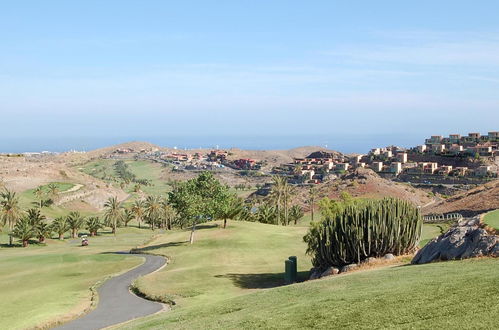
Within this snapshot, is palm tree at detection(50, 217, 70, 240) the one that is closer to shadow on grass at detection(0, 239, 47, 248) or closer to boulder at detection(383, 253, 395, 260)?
shadow on grass at detection(0, 239, 47, 248)

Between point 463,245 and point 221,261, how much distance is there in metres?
25.1

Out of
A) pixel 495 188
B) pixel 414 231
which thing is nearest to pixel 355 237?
pixel 414 231

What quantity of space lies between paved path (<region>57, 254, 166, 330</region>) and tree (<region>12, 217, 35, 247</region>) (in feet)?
122

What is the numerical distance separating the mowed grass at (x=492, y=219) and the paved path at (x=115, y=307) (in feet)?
63.8

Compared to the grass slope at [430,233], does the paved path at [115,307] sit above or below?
below

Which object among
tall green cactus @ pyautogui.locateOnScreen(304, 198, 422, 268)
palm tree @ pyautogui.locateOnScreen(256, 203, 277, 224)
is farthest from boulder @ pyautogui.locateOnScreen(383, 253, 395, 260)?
palm tree @ pyautogui.locateOnScreen(256, 203, 277, 224)

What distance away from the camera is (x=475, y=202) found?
87.6m

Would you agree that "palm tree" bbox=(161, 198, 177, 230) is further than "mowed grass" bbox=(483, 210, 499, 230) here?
Yes

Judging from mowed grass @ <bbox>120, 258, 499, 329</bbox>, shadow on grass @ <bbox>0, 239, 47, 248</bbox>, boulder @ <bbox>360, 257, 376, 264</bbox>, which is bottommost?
shadow on grass @ <bbox>0, 239, 47, 248</bbox>

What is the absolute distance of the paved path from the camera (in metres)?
28.7

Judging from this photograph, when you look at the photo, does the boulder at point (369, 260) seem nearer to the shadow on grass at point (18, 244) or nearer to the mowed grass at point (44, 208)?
the shadow on grass at point (18, 244)

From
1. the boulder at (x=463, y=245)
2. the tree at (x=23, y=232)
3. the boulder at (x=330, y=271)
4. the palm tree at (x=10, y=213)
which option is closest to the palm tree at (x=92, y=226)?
the palm tree at (x=10, y=213)

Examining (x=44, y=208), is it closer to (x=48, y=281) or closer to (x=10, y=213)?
(x=10, y=213)

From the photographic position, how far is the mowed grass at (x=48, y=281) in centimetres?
3078
